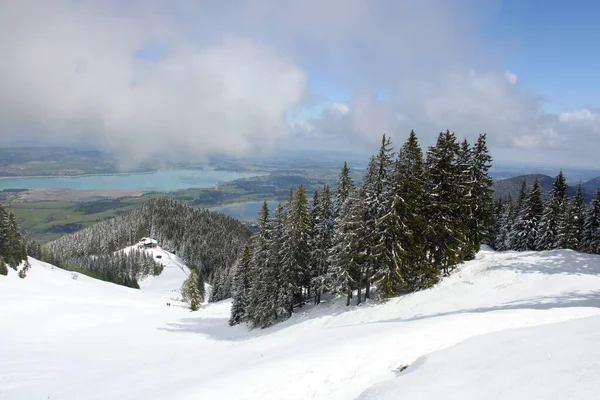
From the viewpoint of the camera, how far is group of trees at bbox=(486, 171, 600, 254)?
38969mm

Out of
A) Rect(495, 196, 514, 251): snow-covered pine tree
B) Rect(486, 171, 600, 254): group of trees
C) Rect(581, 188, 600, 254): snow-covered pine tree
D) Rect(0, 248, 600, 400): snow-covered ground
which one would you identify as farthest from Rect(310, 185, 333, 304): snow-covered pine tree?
Rect(495, 196, 514, 251): snow-covered pine tree

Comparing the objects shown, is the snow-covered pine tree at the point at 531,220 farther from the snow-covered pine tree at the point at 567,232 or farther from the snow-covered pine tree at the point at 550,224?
the snow-covered pine tree at the point at 567,232

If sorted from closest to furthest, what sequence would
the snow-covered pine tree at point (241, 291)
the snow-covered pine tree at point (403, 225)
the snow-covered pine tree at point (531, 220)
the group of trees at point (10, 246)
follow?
the snow-covered pine tree at point (403, 225) < the snow-covered pine tree at point (241, 291) < the snow-covered pine tree at point (531, 220) < the group of trees at point (10, 246)

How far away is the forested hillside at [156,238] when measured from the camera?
12050 centimetres

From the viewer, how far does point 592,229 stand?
1703 inches

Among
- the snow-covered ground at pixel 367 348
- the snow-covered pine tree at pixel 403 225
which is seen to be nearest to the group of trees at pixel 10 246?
the snow-covered ground at pixel 367 348

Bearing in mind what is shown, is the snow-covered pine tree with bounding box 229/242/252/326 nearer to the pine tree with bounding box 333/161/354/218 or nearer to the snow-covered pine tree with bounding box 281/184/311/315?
the snow-covered pine tree with bounding box 281/184/311/315

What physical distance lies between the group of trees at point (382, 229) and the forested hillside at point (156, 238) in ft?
301

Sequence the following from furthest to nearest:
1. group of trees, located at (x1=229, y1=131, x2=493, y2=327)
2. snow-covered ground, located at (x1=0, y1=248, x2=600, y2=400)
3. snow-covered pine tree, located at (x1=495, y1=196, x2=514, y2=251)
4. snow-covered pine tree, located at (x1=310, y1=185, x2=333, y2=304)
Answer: snow-covered pine tree, located at (x1=495, y1=196, x2=514, y2=251)
snow-covered pine tree, located at (x1=310, y1=185, x2=333, y2=304)
group of trees, located at (x1=229, y1=131, x2=493, y2=327)
snow-covered ground, located at (x1=0, y1=248, x2=600, y2=400)

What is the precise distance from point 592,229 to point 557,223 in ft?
27.6

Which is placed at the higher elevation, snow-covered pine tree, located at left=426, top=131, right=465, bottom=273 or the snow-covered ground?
snow-covered pine tree, located at left=426, top=131, right=465, bottom=273

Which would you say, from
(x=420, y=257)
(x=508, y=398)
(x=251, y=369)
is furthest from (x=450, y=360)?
(x=420, y=257)

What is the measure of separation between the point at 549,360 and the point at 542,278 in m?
18.0

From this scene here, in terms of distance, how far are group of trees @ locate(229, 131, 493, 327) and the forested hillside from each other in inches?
3615
